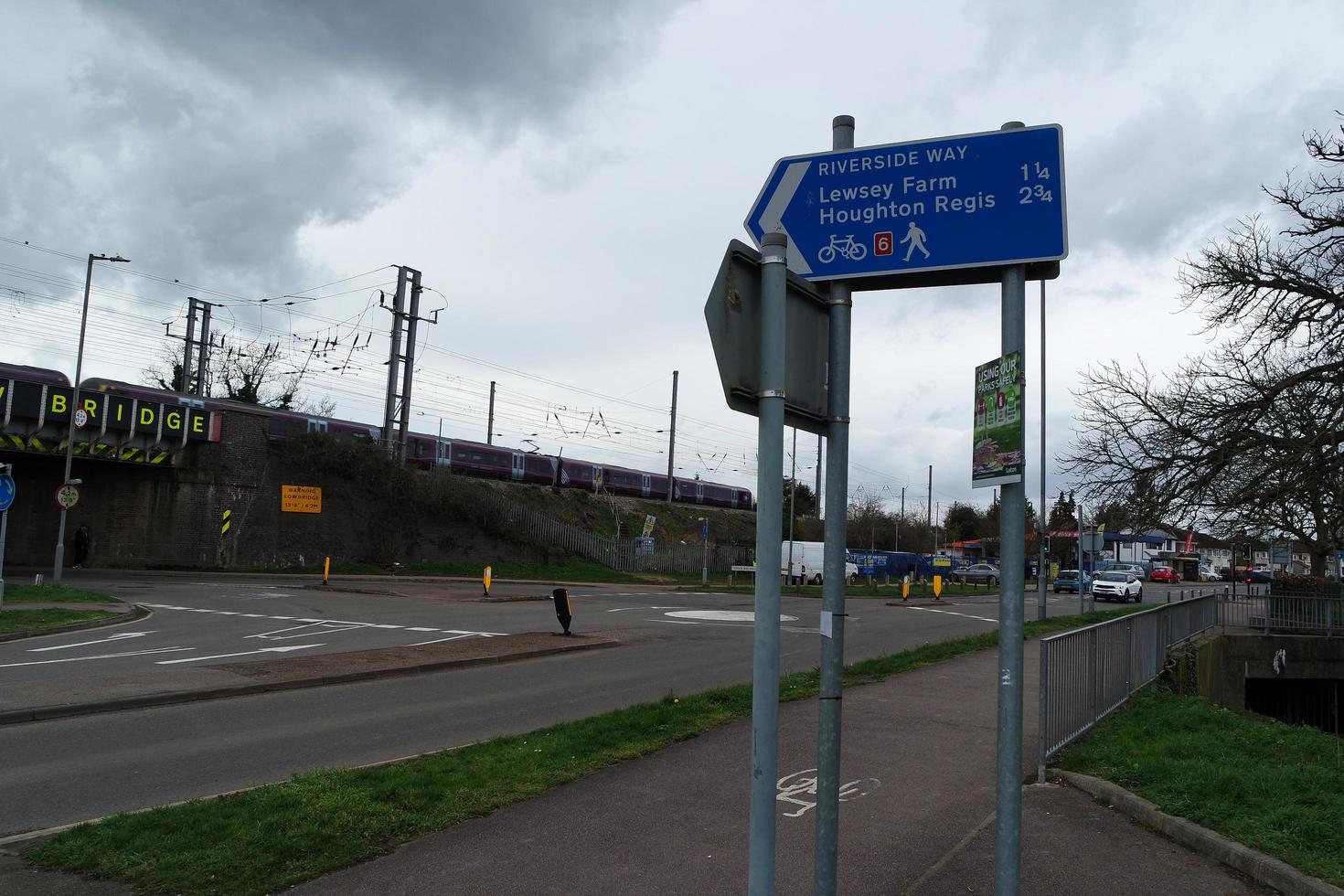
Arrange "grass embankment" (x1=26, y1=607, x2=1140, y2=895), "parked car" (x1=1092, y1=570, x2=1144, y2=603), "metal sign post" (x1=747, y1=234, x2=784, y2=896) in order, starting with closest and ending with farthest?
"metal sign post" (x1=747, y1=234, x2=784, y2=896) → "grass embankment" (x1=26, y1=607, x2=1140, y2=895) → "parked car" (x1=1092, y1=570, x2=1144, y2=603)

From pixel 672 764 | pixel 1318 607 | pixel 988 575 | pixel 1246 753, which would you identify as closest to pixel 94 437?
pixel 672 764

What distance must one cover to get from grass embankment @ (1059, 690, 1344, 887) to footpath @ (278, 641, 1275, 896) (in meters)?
0.40

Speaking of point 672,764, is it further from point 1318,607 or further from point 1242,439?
point 1318,607

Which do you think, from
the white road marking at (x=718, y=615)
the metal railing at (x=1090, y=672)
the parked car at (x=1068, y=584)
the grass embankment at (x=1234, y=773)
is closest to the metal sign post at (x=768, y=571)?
the grass embankment at (x=1234, y=773)

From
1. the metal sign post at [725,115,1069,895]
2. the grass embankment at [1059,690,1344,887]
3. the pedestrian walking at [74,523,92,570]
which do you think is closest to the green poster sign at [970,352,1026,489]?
the metal sign post at [725,115,1069,895]

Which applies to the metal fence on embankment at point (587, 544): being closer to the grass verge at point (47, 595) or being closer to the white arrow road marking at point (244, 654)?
the grass verge at point (47, 595)

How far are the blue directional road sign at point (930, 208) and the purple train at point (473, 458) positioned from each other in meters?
34.6

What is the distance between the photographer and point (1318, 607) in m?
23.5

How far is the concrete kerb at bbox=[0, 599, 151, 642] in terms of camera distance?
16219mm

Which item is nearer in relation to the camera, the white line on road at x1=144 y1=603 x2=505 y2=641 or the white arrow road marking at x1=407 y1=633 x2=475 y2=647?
the white arrow road marking at x1=407 y1=633 x2=475 y2=647

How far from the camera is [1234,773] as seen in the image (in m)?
Result: 7.14

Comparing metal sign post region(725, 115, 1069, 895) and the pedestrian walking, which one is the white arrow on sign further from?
the pedestrian walking

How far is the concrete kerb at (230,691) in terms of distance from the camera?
32.1ft

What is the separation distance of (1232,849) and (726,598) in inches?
1122
